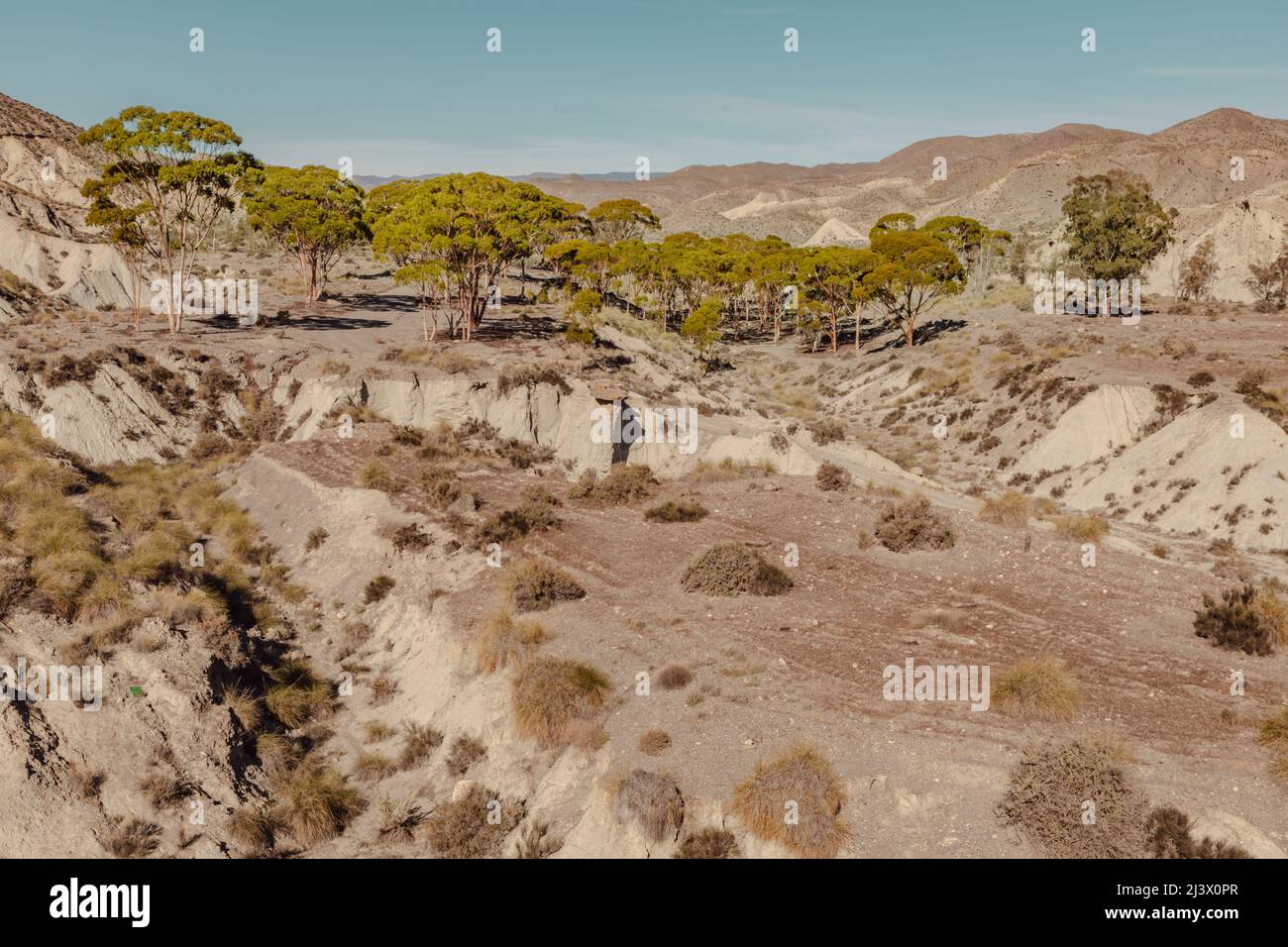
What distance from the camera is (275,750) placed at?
17500 mm

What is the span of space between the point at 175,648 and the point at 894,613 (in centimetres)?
1851

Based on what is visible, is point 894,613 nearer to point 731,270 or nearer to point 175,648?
point 175,648

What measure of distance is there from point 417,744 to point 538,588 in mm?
5517

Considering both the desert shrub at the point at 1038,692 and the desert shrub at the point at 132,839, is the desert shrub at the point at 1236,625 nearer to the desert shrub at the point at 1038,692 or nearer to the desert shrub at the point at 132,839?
the desert shrub at the point at 1038,692

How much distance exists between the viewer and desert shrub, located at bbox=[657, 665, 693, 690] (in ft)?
56.5

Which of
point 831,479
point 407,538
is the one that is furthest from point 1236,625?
point 407,538

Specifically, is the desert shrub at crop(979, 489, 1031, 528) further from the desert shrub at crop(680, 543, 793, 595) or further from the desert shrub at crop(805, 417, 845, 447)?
the desert shrub at crop(805, 417, 845, 447)

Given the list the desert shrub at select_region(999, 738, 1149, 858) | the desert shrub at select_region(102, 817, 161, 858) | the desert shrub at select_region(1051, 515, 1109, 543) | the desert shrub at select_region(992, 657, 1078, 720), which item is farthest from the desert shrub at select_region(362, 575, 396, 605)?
the desert shrub at select_region(1051, 515, 1109, 543)

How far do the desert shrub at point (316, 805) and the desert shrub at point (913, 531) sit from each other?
1736 cm

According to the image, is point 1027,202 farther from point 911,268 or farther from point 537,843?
→ point 537,843

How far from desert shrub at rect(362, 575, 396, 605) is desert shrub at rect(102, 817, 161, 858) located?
9.91 metres

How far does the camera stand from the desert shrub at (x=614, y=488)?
30.3 meters

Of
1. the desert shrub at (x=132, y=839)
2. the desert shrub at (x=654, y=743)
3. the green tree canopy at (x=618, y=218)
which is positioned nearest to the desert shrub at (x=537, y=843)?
the desert shrub at (x=654, y=743)
